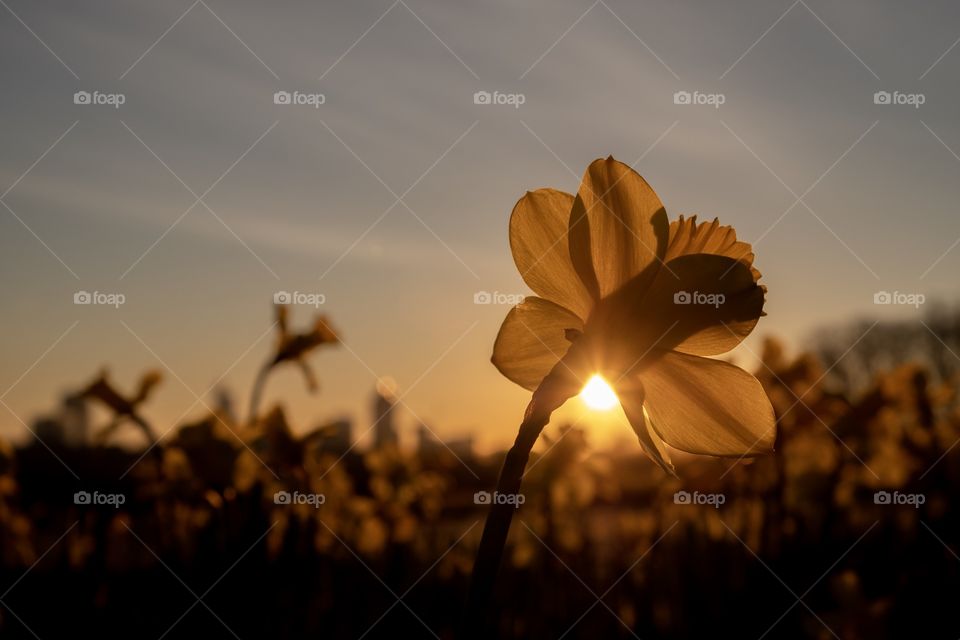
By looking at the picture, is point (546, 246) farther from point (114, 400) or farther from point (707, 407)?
point (114, 400)

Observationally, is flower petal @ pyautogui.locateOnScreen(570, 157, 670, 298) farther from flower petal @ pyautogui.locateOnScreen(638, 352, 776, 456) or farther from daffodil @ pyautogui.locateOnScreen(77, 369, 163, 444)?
daffodil @ pyautogui.locateOnScreen(77, 369, 163, 444)

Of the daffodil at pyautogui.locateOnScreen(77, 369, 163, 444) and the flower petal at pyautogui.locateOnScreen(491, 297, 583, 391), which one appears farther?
the daffodil at pyautogui.locateOnScreen(77, 369, 163, 444)

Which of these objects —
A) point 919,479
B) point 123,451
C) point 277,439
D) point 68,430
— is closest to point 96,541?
point 123,451

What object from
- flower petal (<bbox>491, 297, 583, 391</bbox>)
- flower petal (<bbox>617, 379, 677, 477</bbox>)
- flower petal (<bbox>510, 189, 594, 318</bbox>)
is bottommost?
flower petal (<bbox>617, 379, 677, 477</bbox>)

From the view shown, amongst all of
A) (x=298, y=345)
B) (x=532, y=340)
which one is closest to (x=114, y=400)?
(x=298, y=345)

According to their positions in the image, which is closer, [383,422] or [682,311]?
[682,311]

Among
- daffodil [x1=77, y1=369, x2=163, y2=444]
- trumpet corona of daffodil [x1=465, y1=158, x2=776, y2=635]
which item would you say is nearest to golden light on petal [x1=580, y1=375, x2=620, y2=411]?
trumpet corona of daffodil [x1=465, y1=158, x2=776, y2=635]
